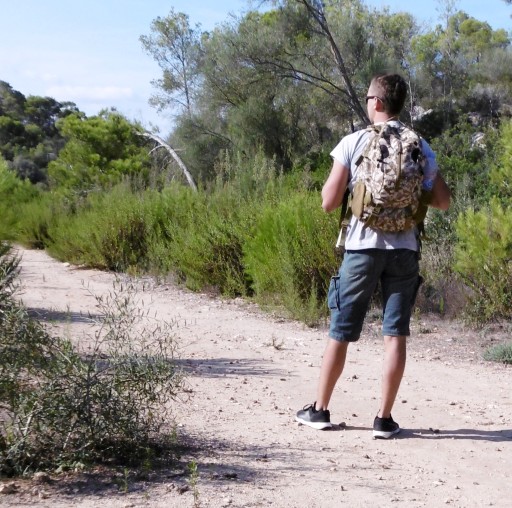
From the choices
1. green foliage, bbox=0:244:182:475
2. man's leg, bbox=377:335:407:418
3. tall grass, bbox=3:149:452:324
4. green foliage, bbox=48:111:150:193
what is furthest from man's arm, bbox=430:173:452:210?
green foliage, bbox=48:111:150:193

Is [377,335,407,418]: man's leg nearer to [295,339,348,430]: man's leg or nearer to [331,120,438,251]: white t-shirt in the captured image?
[295,339,348,430]: man's leg

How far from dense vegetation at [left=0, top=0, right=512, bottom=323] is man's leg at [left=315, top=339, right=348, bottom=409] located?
4.21 m

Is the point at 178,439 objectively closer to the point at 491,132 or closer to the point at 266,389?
the point at 266,389

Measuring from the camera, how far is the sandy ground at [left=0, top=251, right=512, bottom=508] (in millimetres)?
3904

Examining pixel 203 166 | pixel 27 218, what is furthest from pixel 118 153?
pixel 27 218

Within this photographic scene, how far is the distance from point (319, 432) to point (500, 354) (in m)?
3.01

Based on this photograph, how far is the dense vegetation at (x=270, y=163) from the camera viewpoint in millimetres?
9977

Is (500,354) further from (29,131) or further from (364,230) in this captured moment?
(29,131)

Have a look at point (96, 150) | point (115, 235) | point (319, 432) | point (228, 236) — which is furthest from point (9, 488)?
point (96, 150)

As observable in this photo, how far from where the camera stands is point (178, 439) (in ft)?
15.4

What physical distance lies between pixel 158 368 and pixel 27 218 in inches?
701

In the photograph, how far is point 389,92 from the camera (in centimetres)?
477

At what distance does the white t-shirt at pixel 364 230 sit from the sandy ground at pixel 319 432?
42.7 inches

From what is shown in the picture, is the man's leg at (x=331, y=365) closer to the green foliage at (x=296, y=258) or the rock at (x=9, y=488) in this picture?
the rock at (x=9, y=488)
